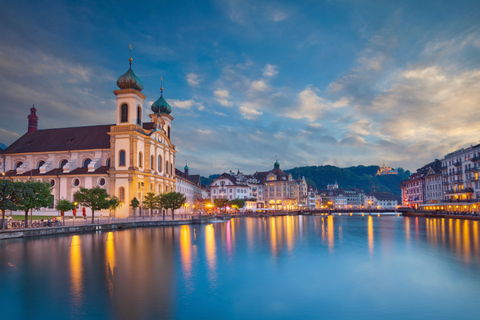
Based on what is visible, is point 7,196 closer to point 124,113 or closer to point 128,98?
point 124,113

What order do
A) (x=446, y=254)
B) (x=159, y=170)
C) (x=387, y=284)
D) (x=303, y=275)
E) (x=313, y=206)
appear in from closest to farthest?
(x=387, y=284) → (x=303, y=275) → (x=446, y=254) → (x=159, y=170) → (x=313, y=206)

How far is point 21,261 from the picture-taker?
71.9 ft

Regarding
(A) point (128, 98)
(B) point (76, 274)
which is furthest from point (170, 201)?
(B) point (76, 274)

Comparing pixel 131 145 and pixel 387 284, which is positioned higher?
pixel 131 145

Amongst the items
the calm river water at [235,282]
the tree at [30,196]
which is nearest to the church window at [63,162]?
the tree at [30,196]

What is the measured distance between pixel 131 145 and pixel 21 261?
40.9m

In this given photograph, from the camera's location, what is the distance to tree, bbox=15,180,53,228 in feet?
117

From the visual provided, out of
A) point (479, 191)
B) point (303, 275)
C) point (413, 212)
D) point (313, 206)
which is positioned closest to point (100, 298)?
point (303, 275)

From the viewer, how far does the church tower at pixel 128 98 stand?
63.0m

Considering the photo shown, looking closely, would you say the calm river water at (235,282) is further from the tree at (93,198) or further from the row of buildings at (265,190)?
the row of buildings at (265,190)

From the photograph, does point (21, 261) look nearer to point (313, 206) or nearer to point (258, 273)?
point (258, 273)

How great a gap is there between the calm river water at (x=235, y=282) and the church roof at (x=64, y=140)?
40.6 m

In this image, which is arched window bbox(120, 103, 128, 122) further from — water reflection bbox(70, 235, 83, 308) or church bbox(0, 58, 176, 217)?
water reflection bbox(70, 235, 83, 308)

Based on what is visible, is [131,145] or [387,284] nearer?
[387,284]
